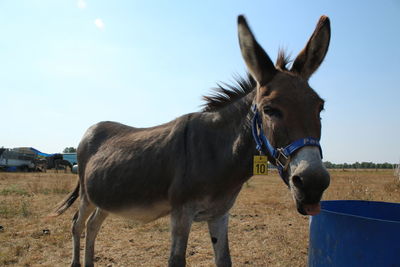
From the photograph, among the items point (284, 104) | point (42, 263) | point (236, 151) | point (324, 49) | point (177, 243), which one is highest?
point (324, 49)

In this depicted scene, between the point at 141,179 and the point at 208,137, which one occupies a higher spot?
the point at 208,137

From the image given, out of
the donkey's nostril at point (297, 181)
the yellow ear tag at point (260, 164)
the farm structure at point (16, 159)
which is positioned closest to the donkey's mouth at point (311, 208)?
the donkey's nostril at point (297, 181)

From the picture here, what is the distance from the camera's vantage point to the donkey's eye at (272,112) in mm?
2046

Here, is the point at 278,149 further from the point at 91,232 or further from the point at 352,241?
the point at 91,232

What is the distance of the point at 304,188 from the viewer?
1.76 m

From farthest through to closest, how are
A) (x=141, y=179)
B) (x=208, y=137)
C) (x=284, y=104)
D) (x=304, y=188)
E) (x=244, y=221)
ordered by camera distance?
1. (x=244, y=221)
2. (x=141, y=179)
3. (x=208, y=137)
4. (x=284, y=104)
5. (x=304, y=188)

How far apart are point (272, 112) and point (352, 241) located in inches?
43.3

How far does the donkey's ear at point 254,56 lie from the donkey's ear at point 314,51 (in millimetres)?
267

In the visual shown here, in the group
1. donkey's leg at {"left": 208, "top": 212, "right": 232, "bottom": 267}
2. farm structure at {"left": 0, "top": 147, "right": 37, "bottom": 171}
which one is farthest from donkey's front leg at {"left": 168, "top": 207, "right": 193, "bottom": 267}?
farm structure at {"left": 0, "top": 147, "right": 37, "bottom": 171}

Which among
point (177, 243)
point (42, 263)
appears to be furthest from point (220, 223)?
point (42, 263)

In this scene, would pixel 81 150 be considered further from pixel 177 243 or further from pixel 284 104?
pixel 284 104

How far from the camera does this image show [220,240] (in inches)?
121

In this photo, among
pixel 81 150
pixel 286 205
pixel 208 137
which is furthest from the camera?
pixel 286 205

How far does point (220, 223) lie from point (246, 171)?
81 centimetres
